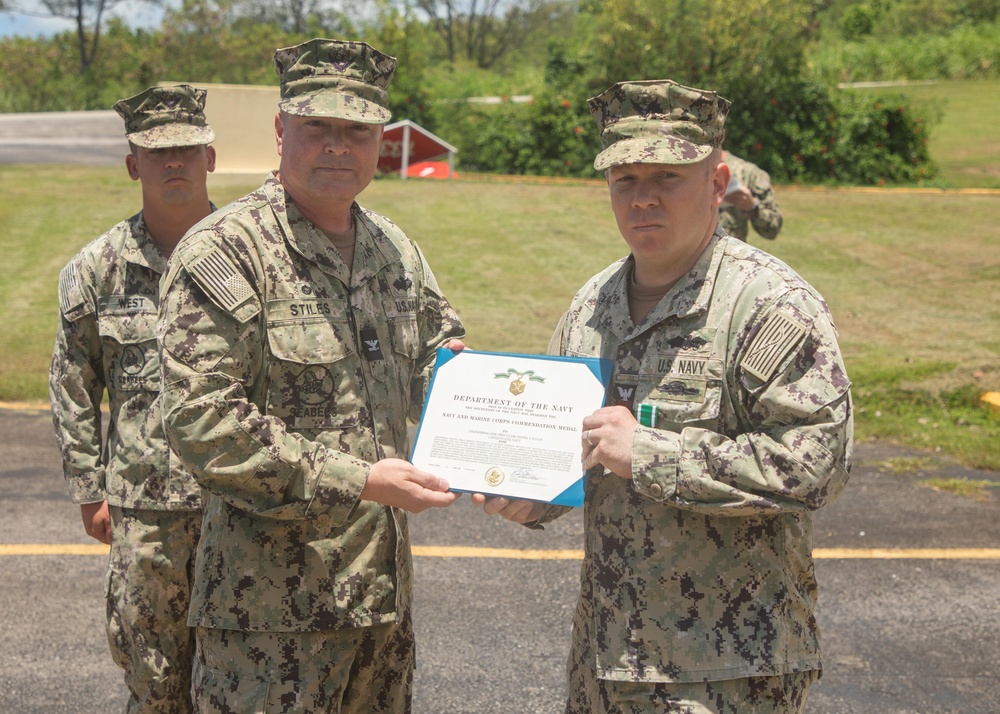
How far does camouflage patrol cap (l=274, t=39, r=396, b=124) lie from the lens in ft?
9.22

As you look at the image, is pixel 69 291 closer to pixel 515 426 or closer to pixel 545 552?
pixel 515 426

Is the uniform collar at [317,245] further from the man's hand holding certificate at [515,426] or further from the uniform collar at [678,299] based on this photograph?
the uniform collar at [678,299]

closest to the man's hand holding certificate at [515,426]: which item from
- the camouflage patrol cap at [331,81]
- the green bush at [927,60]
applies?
the camouflage patrol cap at [331,81]

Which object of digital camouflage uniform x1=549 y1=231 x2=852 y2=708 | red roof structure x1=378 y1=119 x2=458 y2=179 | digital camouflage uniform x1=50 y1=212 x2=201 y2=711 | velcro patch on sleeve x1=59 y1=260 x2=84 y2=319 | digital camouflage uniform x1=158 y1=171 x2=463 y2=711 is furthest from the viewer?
red roof structure x1=378 y1=119 x2=458 y2=179

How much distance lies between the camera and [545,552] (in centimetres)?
566

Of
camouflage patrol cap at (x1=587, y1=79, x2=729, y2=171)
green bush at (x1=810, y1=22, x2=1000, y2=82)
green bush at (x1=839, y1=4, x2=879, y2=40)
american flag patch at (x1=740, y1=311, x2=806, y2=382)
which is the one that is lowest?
american flag patch at (x1=740, y1=311, x2=806, y2=382)

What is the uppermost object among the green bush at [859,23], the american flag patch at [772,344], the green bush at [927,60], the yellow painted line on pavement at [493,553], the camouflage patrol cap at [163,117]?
the green bush at [859,23]

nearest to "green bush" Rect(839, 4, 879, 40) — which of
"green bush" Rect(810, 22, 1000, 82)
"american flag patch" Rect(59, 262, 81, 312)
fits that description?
"green bush" Rect(810, 22, 1000, 82)

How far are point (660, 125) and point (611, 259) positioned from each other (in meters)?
10.6

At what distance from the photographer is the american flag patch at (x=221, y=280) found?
2.66m

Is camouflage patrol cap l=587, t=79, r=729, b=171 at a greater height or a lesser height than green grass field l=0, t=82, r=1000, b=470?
greater

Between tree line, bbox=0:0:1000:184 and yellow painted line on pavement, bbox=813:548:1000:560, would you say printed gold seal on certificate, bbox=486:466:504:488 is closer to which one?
yellow painted line on pavement, bbox=813:548:1000:560

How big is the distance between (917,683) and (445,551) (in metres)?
2.46

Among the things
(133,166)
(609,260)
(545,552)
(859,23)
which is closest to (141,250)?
(133,166)
